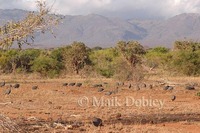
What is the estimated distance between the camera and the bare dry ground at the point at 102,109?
11.6 meters

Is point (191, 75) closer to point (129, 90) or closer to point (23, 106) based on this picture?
point (129, 90)

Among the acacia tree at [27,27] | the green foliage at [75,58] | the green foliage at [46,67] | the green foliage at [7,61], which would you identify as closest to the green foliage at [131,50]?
the green foliage at [75,58]

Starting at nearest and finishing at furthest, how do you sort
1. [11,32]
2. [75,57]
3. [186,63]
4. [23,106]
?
[11,32], [23,106], [186,63], [75,57]

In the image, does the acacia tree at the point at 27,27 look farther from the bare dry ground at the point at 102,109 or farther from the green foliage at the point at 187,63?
the green foliage at the point at 187,63

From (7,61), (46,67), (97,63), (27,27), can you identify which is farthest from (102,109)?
(97,63)

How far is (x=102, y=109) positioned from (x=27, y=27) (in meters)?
7.17

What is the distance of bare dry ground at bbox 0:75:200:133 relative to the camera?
38.2ft

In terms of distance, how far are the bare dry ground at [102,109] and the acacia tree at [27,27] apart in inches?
65.8

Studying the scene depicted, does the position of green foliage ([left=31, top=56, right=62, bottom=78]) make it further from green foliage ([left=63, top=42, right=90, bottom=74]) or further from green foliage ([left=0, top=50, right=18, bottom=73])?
green foliage ([left=63, top=42, right=90, bottom=74])

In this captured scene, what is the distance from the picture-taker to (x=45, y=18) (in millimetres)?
9039

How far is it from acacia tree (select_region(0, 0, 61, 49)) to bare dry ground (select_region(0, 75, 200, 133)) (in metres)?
1.67

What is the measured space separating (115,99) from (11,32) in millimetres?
10461

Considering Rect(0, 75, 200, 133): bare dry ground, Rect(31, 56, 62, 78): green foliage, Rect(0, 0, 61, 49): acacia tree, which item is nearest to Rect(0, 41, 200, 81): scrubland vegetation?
Rect(31, 56, 62, 78): green foliage

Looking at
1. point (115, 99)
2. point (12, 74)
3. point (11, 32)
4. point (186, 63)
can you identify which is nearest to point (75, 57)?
point (12, 74)
